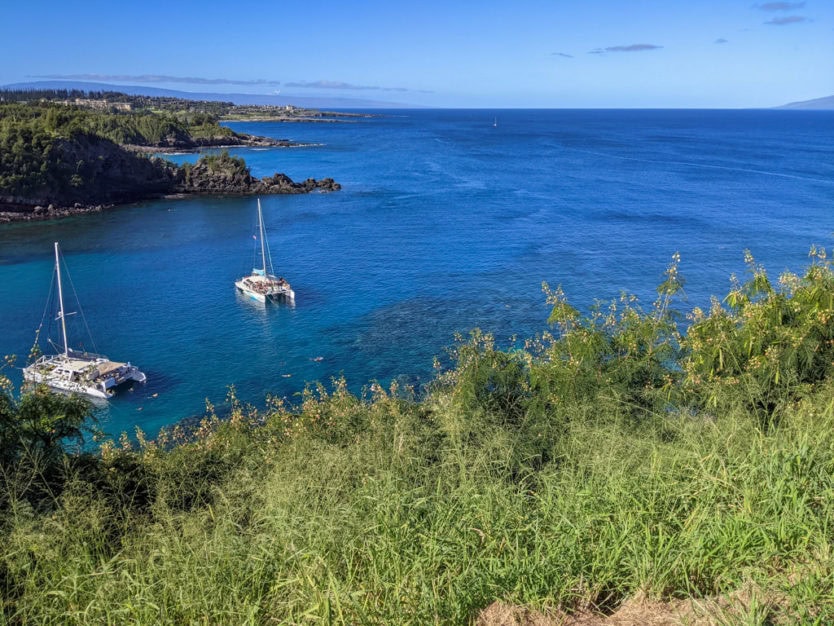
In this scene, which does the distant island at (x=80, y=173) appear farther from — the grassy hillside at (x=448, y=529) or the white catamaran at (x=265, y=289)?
the grassy hillside at (x=448, y=529)

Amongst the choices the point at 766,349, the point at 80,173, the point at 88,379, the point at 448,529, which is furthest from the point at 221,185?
the point at 448,529

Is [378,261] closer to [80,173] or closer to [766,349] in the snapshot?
[766,349]

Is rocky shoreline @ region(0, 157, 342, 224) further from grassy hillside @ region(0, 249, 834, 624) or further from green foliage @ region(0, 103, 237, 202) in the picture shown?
grassy hillside @ region(0, 249, 834, 624)

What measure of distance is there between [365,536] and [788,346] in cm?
873

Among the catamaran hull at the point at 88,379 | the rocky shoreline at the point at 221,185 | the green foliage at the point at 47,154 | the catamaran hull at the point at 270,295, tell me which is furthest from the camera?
the rocky shoreline at the point at 221,185

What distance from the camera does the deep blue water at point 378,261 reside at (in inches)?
1046

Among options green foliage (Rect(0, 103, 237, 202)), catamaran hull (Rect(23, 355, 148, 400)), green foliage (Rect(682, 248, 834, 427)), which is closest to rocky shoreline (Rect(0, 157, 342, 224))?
green foliage (Rect(0, 103, 237, 202))

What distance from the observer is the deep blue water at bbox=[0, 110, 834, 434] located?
26578 millimetres

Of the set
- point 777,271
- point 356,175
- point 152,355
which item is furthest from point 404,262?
point 356,175

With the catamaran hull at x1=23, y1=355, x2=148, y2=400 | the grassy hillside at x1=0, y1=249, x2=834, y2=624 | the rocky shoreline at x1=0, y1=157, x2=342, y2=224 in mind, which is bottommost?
the catamaran hull at x1=23, y1=355, x2=148, y2=400

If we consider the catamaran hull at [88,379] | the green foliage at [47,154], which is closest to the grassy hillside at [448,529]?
the catamaran hull at [88,379]

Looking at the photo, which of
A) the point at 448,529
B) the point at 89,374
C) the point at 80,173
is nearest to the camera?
the point at 448,529

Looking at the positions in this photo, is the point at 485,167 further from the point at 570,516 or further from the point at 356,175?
the point at 570,516

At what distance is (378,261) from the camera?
137 ft
